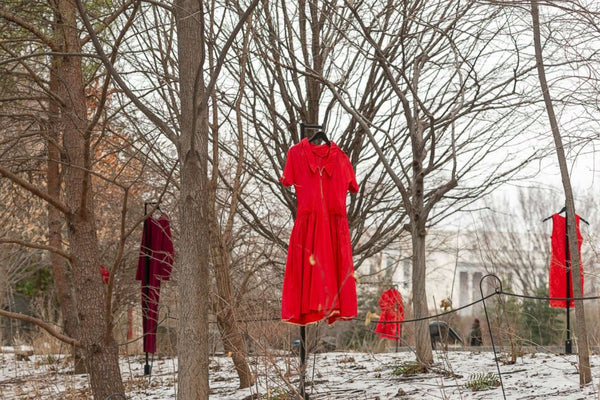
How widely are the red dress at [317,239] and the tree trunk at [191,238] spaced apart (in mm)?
945

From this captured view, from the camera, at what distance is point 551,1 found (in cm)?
389

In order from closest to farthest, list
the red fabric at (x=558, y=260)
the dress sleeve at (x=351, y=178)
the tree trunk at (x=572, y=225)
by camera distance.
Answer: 1. the dress sleeve at (x=351, y=178)
2. the tree trunk at (x=572, y=225)
3. the red fabric at (x=558, y=260)

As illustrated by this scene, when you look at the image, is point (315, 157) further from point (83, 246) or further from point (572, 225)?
point (572, 225)

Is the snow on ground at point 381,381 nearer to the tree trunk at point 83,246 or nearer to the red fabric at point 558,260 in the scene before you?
the tree trunk at point 83,246

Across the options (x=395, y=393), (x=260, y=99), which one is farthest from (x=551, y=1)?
(x=260, y=99)

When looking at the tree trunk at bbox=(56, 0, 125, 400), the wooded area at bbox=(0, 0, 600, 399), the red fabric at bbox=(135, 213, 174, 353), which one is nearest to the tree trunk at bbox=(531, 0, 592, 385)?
the wooded area at bbox=(0, 0, 600, 399)

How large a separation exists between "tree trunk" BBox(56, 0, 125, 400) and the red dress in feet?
5.38

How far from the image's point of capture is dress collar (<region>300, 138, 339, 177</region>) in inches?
196

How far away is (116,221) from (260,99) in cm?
574

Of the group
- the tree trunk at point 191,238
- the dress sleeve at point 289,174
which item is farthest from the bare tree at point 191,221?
the dress sleeve at point 289,174

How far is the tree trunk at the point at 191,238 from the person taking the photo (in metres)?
3.80

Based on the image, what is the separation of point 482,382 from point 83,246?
3.43 m

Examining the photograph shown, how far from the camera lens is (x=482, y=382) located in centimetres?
573

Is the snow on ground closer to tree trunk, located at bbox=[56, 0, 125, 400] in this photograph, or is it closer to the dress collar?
tree trunk, located at bbox=[56, 0, 125, 400]
